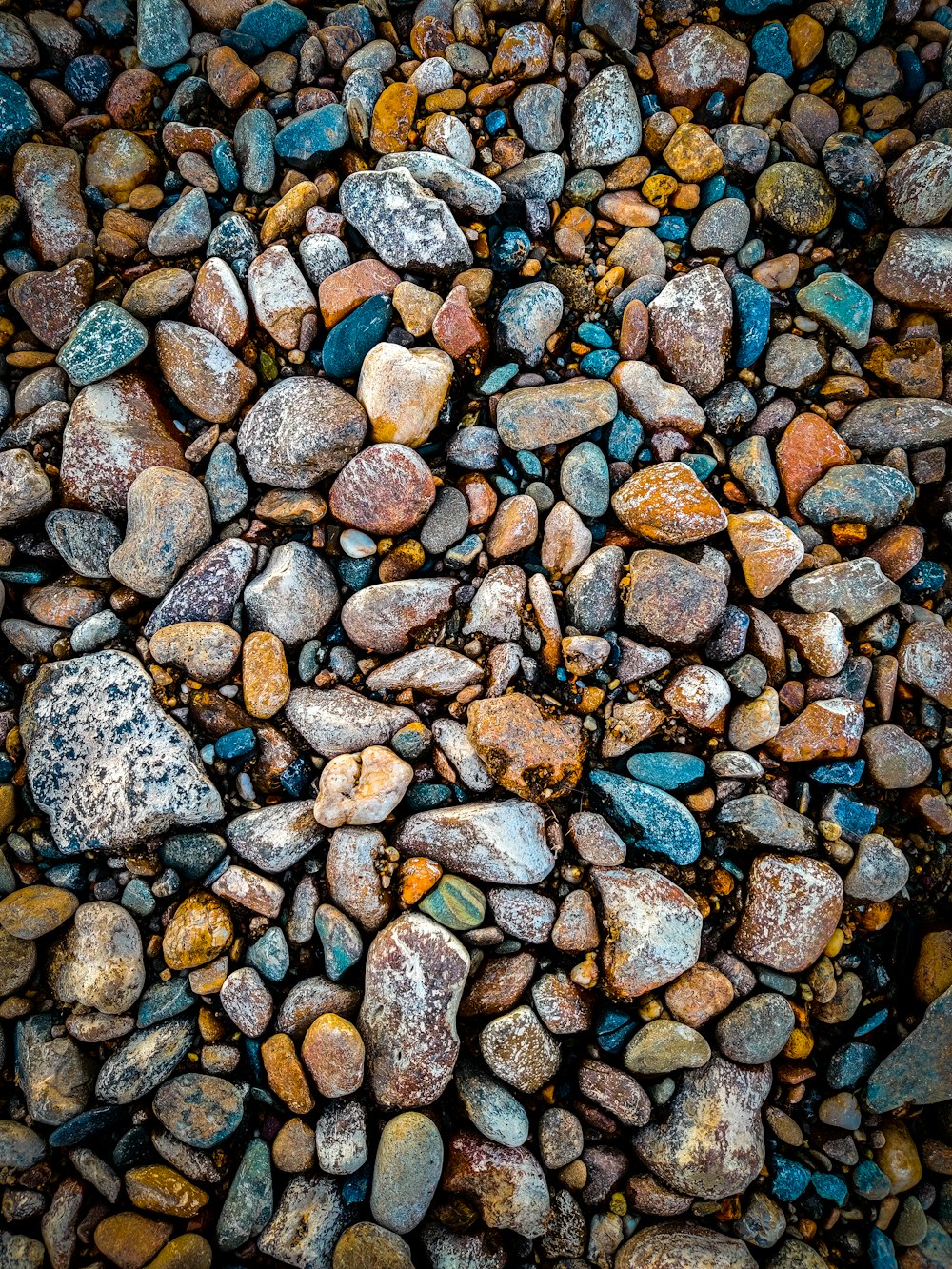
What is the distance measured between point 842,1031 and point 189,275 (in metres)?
3.56

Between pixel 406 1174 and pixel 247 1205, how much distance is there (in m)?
0.51

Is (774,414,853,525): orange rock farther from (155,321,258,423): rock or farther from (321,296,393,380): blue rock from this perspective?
(155,321,258,423): rock

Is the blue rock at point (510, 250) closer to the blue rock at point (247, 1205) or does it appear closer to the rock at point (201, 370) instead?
the rock at point (201, 370)

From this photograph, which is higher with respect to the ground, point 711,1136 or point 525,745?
point 525,745

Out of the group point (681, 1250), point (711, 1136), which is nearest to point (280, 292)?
point (711, 1136)

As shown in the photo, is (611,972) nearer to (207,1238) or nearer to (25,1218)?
(207,1238)

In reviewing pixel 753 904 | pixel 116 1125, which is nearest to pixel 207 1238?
pixel 116 1125

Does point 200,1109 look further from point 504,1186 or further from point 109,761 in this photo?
point 109,761

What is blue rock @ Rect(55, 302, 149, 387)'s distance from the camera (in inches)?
96.7

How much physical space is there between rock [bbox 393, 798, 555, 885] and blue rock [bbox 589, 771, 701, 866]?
283 mm

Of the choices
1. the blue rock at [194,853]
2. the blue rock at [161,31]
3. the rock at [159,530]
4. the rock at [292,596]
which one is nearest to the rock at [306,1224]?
the blue rock at [194,853]

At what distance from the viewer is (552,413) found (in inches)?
97.9

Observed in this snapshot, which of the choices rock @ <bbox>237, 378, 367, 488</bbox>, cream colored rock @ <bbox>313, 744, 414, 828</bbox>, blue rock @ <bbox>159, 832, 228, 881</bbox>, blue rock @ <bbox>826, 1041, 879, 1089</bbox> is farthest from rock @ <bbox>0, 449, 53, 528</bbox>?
blue rock @ <bbox>826, 1041, 879, 1089</bbox>

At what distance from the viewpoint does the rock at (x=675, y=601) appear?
2359mm
